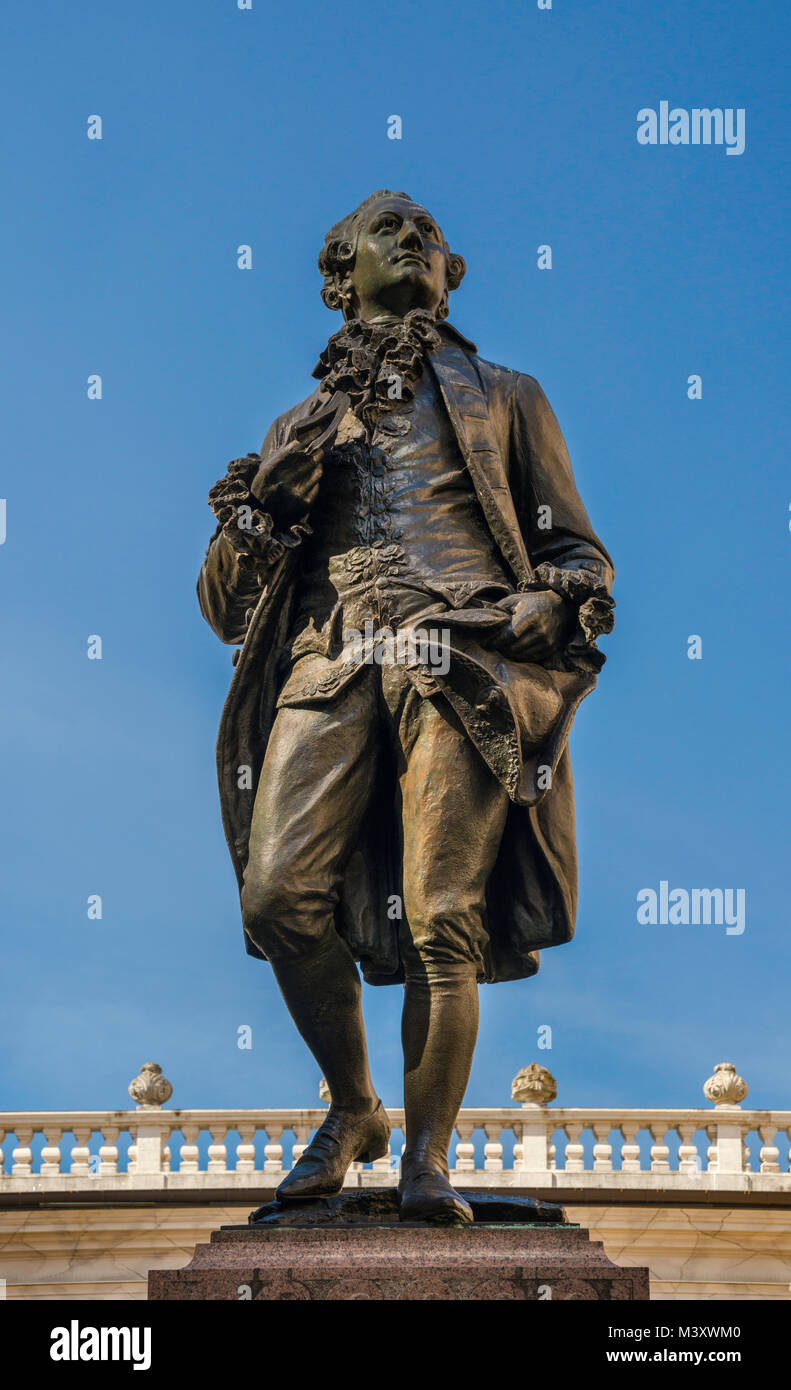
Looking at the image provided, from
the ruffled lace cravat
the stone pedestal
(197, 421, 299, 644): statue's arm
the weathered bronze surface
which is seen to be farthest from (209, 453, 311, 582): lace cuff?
the stone pedestal

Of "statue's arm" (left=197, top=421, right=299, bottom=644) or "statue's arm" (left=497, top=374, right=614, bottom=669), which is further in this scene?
"statue's arm" (left=197, top=421, right=299, bottom=644)

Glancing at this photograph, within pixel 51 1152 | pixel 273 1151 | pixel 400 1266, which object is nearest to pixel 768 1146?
pixel 273 1151

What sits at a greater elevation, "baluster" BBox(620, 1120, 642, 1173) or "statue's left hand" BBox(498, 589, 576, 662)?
"statue's left hand" BBox(498, 589, 576, 662)

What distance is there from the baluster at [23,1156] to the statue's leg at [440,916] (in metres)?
16.4

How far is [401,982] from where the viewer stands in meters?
6.74

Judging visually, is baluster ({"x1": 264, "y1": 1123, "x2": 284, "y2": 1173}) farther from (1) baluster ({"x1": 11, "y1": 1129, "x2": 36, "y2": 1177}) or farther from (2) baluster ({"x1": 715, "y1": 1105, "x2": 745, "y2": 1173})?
(2) baluster ({"x1": 715, "y1": 1105, "x2": 745, "y2": 1173})

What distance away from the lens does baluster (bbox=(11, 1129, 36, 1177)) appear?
21.7m

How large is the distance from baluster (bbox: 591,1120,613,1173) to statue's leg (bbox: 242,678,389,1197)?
1613 centimetres

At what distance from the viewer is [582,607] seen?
6398 millimetres
